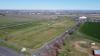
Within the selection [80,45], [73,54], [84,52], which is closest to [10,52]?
[73,54]

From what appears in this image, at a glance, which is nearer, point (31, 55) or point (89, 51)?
point (31, 55)

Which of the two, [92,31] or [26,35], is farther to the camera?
[92,31]

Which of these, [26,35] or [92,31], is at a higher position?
[26,35]

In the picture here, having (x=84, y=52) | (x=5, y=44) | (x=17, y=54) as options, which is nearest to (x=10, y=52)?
(x=17, y=54)

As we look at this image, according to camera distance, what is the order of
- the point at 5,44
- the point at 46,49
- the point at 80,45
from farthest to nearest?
the point at 80,45
the point at 5,44
the point at 46,49

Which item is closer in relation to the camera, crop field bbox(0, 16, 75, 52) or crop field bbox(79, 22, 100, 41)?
crop field bbox(0, 16, 75, 52)

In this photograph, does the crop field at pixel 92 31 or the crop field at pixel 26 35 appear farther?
the crop field at pixel 92 31

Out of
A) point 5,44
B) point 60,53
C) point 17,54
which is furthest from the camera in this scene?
point 5,44

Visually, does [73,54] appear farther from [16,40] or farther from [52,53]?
[16,40]

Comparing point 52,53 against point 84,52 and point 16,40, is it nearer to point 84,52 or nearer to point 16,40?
point 84,52
